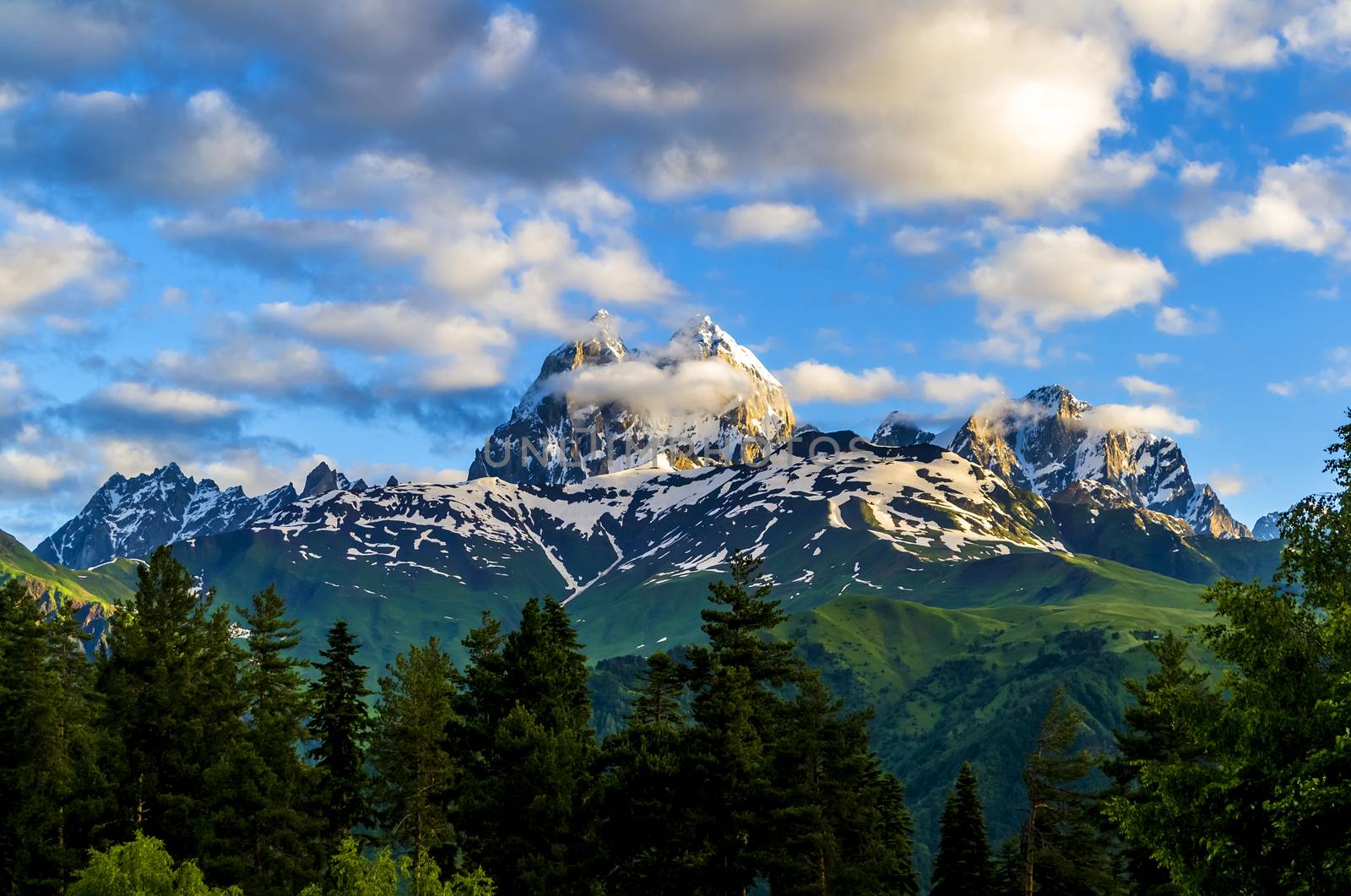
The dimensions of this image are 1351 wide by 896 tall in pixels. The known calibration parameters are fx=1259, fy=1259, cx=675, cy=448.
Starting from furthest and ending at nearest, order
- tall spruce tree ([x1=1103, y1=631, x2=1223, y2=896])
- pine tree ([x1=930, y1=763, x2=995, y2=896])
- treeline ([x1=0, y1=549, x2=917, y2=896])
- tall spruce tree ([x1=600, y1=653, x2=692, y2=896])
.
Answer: pine tree ([x1=930, y1=763, x2=995, y2=896]), tall spruce tree ([x1=600, y1=653, x2=692, y2=896]), treeline ([x1=0, y1=549, x2=917, y2=896]), tall spruce tree ([x1=1103, y1=631, x2=1223, y2=896])

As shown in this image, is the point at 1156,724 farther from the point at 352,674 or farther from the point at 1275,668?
the point at 352,674

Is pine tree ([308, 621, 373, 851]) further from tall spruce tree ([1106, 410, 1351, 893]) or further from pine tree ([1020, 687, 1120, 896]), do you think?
tall spruce tree ([1106, 410, 1351, 893])

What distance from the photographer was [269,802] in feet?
246

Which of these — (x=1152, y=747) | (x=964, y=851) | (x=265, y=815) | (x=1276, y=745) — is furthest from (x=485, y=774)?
(x=1276, y=745)

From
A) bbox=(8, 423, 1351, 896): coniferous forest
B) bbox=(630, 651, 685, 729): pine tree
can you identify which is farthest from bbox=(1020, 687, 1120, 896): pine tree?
bbox=(630, 651, 685, 729): pine tree

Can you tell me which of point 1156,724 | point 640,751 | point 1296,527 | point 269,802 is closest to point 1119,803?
point 1296,527

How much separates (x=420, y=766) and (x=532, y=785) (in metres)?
16.8

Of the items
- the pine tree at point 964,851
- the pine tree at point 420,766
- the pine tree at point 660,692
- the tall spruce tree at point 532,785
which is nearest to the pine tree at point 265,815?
the pine tree at point 420,766

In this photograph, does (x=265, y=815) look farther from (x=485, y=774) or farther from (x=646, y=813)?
(x=646, y=813)

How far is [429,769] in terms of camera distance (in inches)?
3302

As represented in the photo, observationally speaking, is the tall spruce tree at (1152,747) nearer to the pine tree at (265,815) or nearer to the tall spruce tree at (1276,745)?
the tall spruce tree at (1276,745)

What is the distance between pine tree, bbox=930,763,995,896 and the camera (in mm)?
94062

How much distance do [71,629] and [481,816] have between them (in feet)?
160

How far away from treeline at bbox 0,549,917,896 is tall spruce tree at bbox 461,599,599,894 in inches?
5.8
